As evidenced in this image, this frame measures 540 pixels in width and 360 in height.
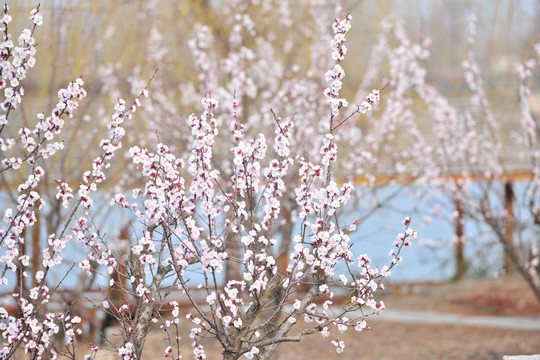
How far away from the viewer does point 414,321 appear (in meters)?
12.1

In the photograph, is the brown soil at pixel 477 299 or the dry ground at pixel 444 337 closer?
the dry ground at pixel 444 337

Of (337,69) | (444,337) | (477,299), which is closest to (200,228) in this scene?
(337,69)

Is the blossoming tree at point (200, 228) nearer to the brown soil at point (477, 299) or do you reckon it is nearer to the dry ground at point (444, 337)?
the dry ground at point (444, 337)

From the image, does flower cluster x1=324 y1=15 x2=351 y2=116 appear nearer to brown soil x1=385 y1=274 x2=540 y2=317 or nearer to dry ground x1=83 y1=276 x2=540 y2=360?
dry ground x1=83 y1=276 x2=540 y2=360

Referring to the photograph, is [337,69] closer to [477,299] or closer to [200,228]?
[200,228]

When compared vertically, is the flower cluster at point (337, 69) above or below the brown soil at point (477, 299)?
below

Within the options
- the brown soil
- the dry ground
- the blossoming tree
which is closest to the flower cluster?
the blossoming tree

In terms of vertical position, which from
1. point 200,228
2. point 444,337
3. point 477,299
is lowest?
point 200,228

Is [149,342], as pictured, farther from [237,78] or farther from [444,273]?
[444,273]

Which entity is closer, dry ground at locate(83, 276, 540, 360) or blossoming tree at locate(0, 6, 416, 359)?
blossoming tree at locate(0, 6, 416, 359)

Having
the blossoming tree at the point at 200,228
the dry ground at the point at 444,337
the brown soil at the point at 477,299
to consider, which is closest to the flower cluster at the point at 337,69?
the blossoming tree at the point at 200,228

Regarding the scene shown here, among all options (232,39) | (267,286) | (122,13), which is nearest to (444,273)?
(232,39)

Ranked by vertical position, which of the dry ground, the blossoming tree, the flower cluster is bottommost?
the blossoming tree

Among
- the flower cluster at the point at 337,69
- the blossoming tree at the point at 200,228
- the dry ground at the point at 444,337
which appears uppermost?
the dry ground at the point at 444,337
